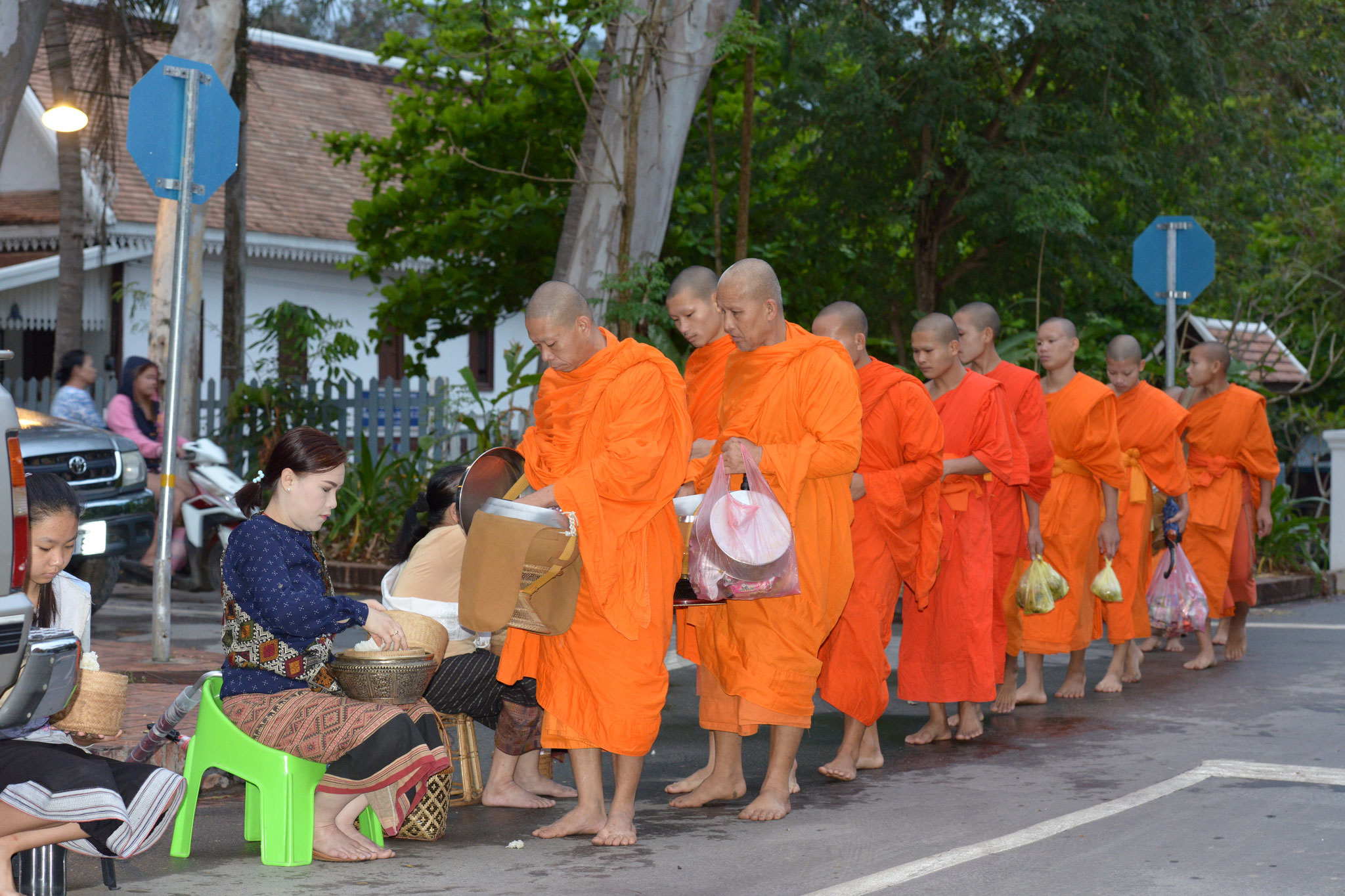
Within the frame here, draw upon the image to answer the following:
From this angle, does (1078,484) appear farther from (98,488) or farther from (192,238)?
(192,238)

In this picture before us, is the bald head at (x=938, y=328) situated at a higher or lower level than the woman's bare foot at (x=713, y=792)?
higher

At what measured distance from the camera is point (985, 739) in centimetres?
708

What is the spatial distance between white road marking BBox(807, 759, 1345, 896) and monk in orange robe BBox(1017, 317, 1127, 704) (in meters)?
1.88

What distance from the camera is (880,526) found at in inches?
250

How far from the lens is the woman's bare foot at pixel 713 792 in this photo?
223 inches

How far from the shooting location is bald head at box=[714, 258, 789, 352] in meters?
5.61

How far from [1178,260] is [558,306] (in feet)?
24.7

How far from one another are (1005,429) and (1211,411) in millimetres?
3531

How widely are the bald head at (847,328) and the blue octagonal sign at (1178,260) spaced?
5427mm

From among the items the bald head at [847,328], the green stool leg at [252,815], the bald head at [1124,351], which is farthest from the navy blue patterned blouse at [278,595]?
the bald head at [1124,351]

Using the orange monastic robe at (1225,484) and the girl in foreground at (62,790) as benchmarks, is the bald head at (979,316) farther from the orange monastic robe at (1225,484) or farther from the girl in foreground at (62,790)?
the girl in foreground at (62,790)

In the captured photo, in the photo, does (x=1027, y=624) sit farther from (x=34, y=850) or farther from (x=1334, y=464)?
(x=1334, y=464)

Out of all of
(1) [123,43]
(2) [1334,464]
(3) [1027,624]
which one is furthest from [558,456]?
(2) [1334,464]

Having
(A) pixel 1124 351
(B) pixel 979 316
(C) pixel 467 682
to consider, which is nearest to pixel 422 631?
(C) pixel 467 682
